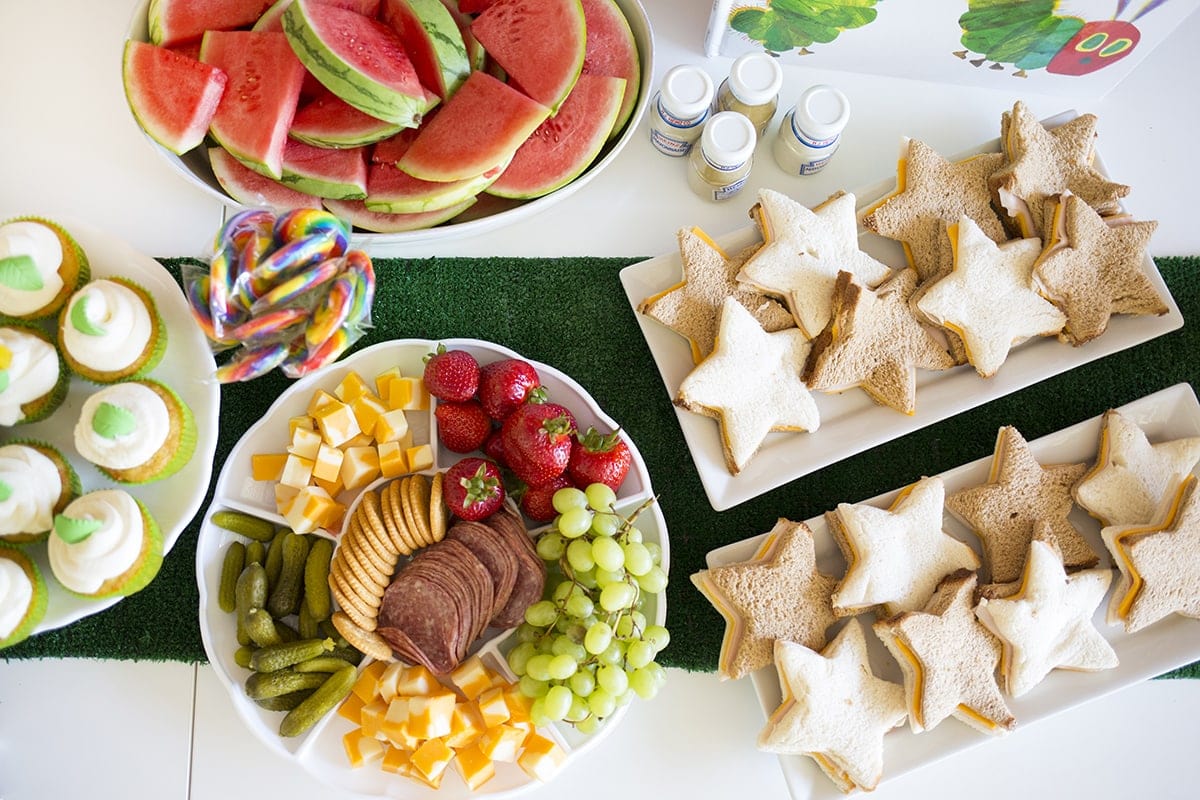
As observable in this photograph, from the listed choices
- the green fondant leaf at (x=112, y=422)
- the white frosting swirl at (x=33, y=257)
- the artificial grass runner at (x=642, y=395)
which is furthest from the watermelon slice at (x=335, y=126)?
the green fondant leaf at (x=112, y=422)

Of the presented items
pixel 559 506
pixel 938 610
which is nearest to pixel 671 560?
pixel 559 506

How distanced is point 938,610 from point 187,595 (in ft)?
3.69

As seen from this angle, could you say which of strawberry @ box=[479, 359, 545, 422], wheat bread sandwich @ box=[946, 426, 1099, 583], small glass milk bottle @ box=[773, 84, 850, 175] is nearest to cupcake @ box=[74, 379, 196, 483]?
strawberry @ box=[479, 359, 545, 422]

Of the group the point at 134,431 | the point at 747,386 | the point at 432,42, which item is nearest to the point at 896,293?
the point at 747,386

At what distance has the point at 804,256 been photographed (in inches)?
50.7

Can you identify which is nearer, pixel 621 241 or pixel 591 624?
pixel 591 624

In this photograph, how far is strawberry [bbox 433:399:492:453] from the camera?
126 cm

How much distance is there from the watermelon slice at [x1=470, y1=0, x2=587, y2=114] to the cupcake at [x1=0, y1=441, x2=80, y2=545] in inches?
32.0

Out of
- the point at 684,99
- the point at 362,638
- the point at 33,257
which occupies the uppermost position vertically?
the point at 684,99

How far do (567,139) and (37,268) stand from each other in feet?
2.38

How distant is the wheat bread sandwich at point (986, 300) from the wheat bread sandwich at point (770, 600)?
0.38 metres

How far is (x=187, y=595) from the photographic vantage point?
133 centimetres

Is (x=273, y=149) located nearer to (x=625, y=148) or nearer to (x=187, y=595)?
(x=625, y=148)

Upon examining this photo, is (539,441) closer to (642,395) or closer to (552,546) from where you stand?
(552,546)
